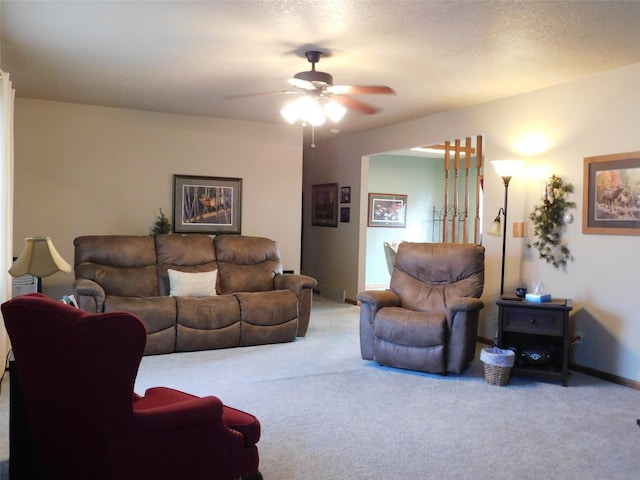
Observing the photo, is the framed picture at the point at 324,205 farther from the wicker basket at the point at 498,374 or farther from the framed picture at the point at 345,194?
the wicker basket at the point at 498,374

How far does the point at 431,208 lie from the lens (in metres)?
9.67

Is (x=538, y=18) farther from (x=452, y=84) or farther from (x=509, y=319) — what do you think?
(x=509, y=319)

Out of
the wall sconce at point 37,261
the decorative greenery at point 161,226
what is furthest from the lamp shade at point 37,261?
the decorative greenery at point 161,226

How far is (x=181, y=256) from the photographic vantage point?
5484 mm

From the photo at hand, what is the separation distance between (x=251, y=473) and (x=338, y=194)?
592 centimetres

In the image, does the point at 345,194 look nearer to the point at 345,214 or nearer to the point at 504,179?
the point at 345,214

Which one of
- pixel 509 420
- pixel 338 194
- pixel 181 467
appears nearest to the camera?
pixel 181 467

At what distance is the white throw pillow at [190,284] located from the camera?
5.13m

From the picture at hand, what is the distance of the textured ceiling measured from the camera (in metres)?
3.03

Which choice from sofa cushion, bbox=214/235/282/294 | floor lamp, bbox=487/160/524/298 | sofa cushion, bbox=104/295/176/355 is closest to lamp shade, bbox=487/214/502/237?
floor lamp, bbox=487/160/524/298

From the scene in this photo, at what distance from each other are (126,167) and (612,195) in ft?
16.2

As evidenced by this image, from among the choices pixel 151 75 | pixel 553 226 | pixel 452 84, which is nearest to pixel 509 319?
pixel 553 226

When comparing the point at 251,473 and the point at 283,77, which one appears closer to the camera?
the point at 251,473

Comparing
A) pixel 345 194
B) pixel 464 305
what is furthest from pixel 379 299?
pixel 345 194
